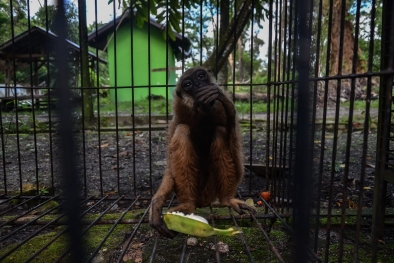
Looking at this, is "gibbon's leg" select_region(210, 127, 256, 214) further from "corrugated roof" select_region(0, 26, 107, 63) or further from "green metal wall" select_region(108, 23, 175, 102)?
"green metal wall" select_region(108, 23, 175, 102)

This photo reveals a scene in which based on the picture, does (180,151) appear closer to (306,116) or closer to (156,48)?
(306,116)

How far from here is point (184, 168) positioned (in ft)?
10.2

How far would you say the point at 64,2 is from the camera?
85cm

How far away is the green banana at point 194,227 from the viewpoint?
2.04m

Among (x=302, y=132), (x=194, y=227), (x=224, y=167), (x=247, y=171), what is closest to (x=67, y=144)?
(x=302, y=132)

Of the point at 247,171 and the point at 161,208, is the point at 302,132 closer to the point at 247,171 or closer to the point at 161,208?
the point at 161,208

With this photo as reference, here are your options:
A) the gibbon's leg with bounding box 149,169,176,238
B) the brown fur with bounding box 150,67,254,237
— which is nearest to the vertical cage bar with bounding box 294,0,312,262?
the gibbon's leg with bounding box 149,169,176,238

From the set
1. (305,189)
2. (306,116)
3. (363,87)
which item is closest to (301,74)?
(306,116)

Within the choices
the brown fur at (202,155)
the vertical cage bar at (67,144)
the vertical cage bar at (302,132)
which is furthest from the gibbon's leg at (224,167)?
the vertical cage bar at (67,144)

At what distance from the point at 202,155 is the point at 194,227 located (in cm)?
→ 127

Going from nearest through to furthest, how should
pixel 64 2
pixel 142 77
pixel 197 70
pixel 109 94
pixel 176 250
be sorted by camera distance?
1. pixel 64 2
2. pixel 176 250
3. pixel 197 70
4. pixel 142 77
5. pixel 109 94

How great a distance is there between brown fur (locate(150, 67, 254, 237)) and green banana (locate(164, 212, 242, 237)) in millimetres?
617

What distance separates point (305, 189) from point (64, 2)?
90cm

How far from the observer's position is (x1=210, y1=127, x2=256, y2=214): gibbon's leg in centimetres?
326
